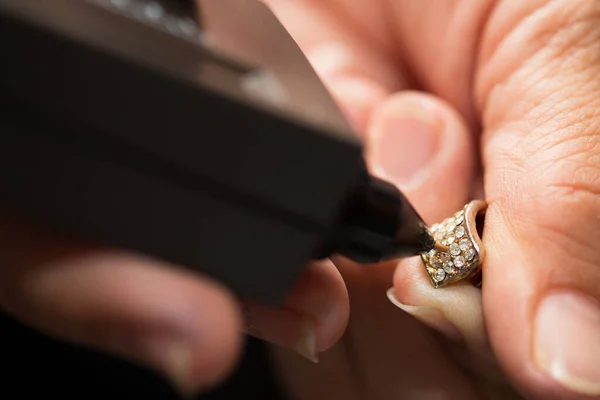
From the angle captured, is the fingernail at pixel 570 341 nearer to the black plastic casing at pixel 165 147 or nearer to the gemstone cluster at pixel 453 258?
the gemstone cluster at pixel 453 258

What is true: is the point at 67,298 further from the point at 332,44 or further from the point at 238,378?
the point at 332,44

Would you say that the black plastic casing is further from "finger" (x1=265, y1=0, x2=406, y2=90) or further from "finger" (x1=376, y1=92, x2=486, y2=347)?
"finger" (x1=265, y1=0, x2=406, y2=90)

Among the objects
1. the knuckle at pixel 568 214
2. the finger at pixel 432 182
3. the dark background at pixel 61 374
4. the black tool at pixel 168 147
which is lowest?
the dark background at pixel 61 374

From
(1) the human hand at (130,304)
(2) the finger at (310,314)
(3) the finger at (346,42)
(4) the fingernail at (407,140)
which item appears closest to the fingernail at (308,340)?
(2) the finger at (310,314)

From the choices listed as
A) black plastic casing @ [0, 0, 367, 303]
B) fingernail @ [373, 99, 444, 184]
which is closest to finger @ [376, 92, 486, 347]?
fingernail @ [373, 99, 444, 184]

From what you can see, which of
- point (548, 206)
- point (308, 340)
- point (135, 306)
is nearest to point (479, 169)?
point (548, 206)

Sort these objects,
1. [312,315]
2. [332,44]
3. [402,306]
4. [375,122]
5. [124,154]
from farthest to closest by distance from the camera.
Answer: [332,44]
[375,122]
[402,306]
[312,315]
[124,154]

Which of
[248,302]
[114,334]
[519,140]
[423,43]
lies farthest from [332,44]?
[114,334]
